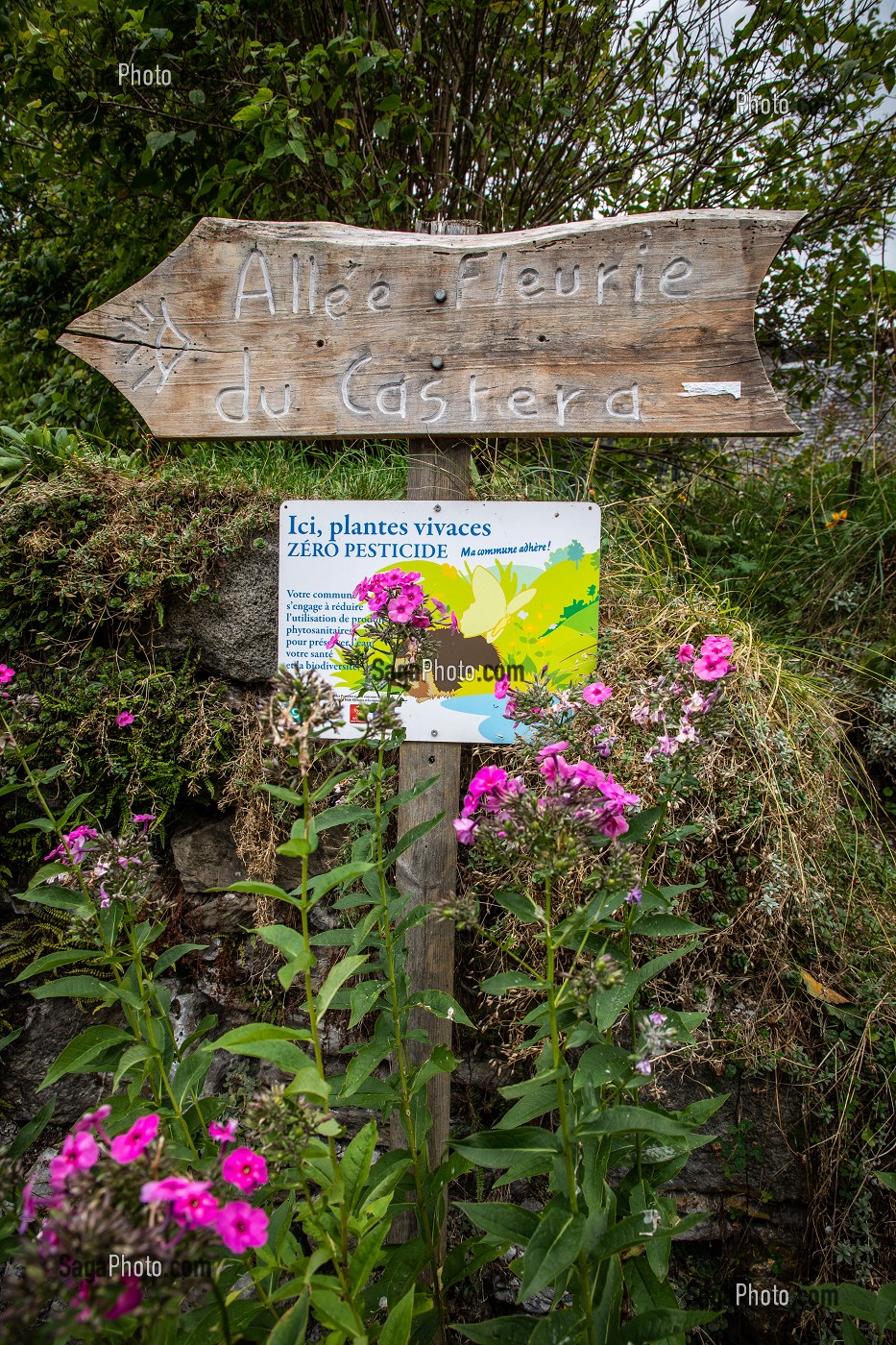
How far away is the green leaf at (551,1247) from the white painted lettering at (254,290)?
215cm

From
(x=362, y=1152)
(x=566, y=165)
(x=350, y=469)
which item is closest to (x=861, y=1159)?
(x=362, y=1152)

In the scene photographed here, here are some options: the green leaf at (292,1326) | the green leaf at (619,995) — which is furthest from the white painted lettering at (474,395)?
the green leaf at (292,1326)

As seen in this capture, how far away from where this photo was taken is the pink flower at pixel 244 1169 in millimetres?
905

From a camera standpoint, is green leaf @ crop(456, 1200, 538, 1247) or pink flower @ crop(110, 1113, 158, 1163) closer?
pink flower @ crop(110, 1113, 158, 1163)

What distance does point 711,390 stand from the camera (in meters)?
1.95

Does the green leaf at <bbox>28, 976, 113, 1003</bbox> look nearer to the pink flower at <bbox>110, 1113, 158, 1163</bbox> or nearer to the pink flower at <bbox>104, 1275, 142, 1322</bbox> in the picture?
the pink flower at <bbox>110, 1113, 158, 1163</bbox>

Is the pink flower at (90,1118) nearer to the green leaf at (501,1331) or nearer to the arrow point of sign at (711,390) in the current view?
the green leaf at (501,1331)

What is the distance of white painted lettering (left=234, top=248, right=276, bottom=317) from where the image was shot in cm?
214

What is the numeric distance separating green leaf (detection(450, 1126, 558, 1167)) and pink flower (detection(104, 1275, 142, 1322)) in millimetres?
587

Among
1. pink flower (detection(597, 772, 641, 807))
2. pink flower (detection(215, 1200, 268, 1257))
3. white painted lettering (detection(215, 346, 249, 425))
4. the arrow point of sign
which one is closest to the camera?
pink flower (detection(215, 1200, 268, 1257))

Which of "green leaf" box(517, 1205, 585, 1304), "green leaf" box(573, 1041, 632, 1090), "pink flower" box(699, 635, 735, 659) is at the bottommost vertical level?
"green leaf" box(517, 1205, 585, 1304)

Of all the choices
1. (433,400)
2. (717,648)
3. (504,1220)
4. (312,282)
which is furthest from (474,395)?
(504,1220)

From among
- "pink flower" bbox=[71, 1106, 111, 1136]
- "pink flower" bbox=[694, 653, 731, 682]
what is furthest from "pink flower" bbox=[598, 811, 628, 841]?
"pink flower" bbox=[71, 1106, 111, 1136]

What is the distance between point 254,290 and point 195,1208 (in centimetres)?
210
